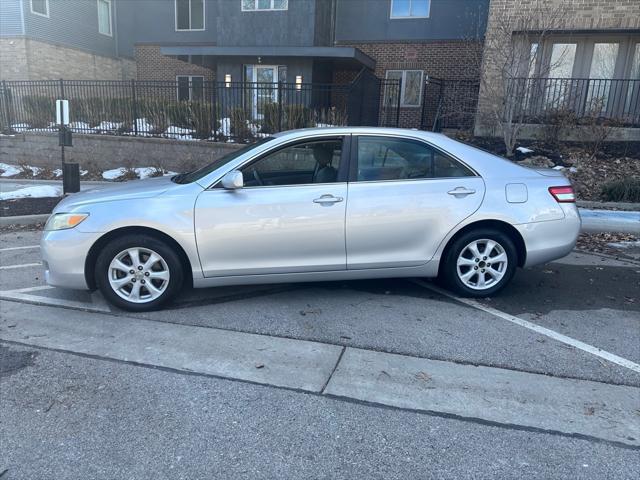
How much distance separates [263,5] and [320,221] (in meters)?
16.2

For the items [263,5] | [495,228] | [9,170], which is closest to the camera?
[495,228]

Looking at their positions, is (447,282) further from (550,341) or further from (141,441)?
(141,441)

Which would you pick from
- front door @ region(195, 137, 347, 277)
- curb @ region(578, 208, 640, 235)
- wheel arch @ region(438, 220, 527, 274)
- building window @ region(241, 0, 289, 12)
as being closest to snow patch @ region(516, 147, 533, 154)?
curb @ region(578, 208, 640, 235)

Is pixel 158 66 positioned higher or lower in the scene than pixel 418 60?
lower

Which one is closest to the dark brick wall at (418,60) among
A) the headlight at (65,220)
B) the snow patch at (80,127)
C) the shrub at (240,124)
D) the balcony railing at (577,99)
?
the balcony railing at (577,99)

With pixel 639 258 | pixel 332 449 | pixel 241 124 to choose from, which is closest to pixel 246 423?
pixel 332 449

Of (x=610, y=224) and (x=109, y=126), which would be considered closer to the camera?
(x=610, y=224)

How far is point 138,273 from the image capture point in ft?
14.8

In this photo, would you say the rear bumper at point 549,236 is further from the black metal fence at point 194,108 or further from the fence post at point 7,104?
the fence post at point 7,104

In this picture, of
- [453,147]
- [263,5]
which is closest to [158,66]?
[263,5]

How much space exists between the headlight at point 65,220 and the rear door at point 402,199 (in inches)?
91.2

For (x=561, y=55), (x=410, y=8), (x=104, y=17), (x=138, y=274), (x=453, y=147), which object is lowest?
(x=138, y=274)

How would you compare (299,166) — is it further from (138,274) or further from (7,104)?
(7,104)

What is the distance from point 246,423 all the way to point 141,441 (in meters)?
0.58
